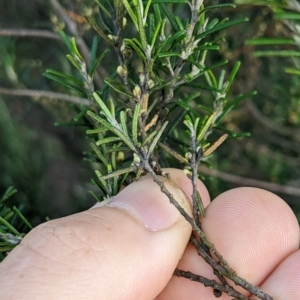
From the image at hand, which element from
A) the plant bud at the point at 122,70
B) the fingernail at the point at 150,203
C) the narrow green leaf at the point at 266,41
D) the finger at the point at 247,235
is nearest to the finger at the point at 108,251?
the fingernail at the point at 150,203

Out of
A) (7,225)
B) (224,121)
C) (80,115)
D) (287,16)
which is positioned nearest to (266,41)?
Result: (287,16)

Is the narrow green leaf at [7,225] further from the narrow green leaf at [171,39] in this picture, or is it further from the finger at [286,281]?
the finger at [286,281]

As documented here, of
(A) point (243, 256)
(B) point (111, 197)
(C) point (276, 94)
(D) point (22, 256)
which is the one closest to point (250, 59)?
(C) point (276, 94)

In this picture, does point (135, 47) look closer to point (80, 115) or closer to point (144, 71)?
point (144, 71)

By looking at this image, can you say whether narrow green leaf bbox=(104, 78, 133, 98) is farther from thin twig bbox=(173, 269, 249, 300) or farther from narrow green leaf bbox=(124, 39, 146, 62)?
thin twig bbox=(173, 269, 249, 300)

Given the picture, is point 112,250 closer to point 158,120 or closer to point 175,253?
point 175,253

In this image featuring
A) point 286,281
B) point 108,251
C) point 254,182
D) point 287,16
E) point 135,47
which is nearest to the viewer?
point 287,16

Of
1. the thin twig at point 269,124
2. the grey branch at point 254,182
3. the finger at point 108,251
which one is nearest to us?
the finger at point 108,251

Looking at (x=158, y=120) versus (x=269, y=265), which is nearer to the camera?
(x=158, y=120)
